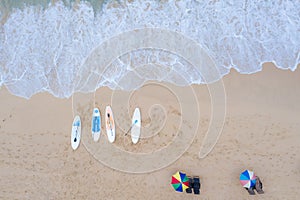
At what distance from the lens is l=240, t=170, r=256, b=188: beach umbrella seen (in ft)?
22.9

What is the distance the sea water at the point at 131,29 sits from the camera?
7723 millimetres

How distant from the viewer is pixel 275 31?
777 centimetres

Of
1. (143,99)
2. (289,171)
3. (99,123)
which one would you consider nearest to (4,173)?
(99,123)

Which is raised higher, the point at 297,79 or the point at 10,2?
the point at 10,2

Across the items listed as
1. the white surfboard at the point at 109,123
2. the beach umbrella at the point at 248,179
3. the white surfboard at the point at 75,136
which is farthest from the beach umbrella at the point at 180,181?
the white surfboard at the point at 75,136

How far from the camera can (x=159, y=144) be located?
7.45 meters

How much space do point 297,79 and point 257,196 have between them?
3030mm

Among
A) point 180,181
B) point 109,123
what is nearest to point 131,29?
point 109,123

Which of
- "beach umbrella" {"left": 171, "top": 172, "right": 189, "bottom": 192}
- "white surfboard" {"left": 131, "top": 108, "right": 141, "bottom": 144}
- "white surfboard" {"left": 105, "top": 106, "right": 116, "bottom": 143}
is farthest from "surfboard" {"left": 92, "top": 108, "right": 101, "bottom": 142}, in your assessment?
"beach umbrella" {"left": 171, "top": 172, "right": 189, "bottom": 192}

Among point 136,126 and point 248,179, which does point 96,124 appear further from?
point 248,179

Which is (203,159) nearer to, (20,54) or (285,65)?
(285,65)

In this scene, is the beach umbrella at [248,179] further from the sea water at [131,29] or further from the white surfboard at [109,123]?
the white surfboard at [109,123]

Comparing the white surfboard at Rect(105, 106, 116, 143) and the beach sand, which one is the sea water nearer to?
the beach sand

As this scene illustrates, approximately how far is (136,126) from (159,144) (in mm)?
735
